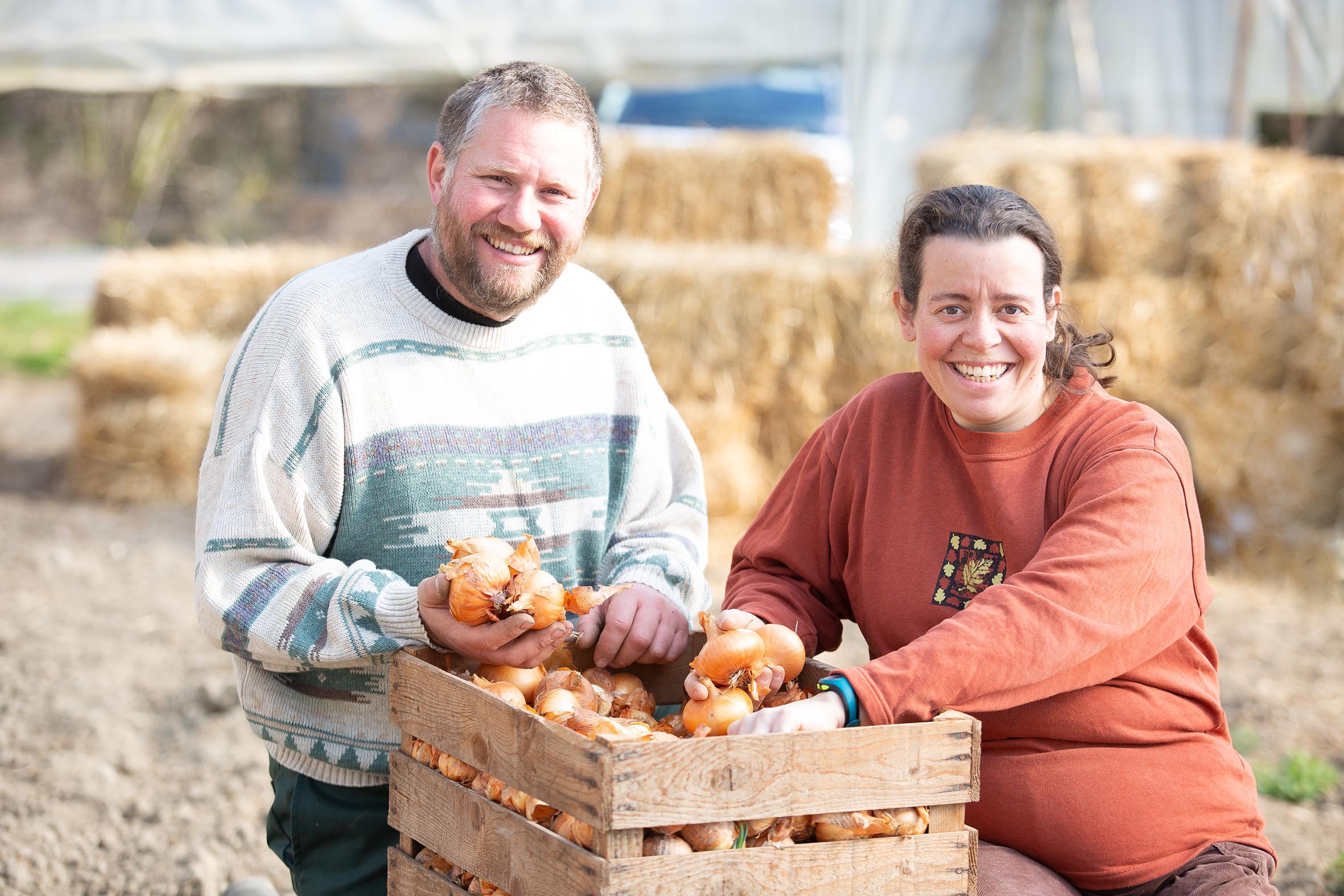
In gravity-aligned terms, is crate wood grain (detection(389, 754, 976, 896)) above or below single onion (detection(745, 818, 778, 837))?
below

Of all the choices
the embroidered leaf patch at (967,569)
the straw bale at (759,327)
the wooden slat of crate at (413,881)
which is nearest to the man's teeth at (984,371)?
the embroidered leaf patch at (967,569)

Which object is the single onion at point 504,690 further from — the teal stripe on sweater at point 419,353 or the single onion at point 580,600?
the teal stripe on sweater at point 419,353

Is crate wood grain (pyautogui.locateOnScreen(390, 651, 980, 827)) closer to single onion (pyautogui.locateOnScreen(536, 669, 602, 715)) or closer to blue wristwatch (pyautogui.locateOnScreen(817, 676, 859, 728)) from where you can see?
blue wristwatch (pyautogui.locateOnScreen(817, 676, 859, 728))

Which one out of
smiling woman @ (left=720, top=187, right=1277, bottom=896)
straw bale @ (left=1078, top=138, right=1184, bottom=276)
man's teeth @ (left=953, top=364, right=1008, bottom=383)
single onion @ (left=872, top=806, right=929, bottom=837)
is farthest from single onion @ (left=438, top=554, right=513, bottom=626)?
straw bale @ (left=1078, top=138, right=1184, bottom=276)

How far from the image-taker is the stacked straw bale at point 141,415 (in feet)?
21.8

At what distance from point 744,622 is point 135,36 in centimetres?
787

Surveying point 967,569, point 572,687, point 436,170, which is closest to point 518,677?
point 572,687

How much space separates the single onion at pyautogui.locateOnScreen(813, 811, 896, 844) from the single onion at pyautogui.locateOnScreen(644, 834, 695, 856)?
18cm

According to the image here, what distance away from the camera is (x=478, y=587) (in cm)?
178

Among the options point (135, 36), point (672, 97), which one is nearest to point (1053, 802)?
point (135, 36)

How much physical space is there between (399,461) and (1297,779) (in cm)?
282

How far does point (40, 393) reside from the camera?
9719 millimetres

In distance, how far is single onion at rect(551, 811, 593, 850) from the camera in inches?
61.4

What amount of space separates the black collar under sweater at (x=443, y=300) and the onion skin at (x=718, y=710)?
0.87m
